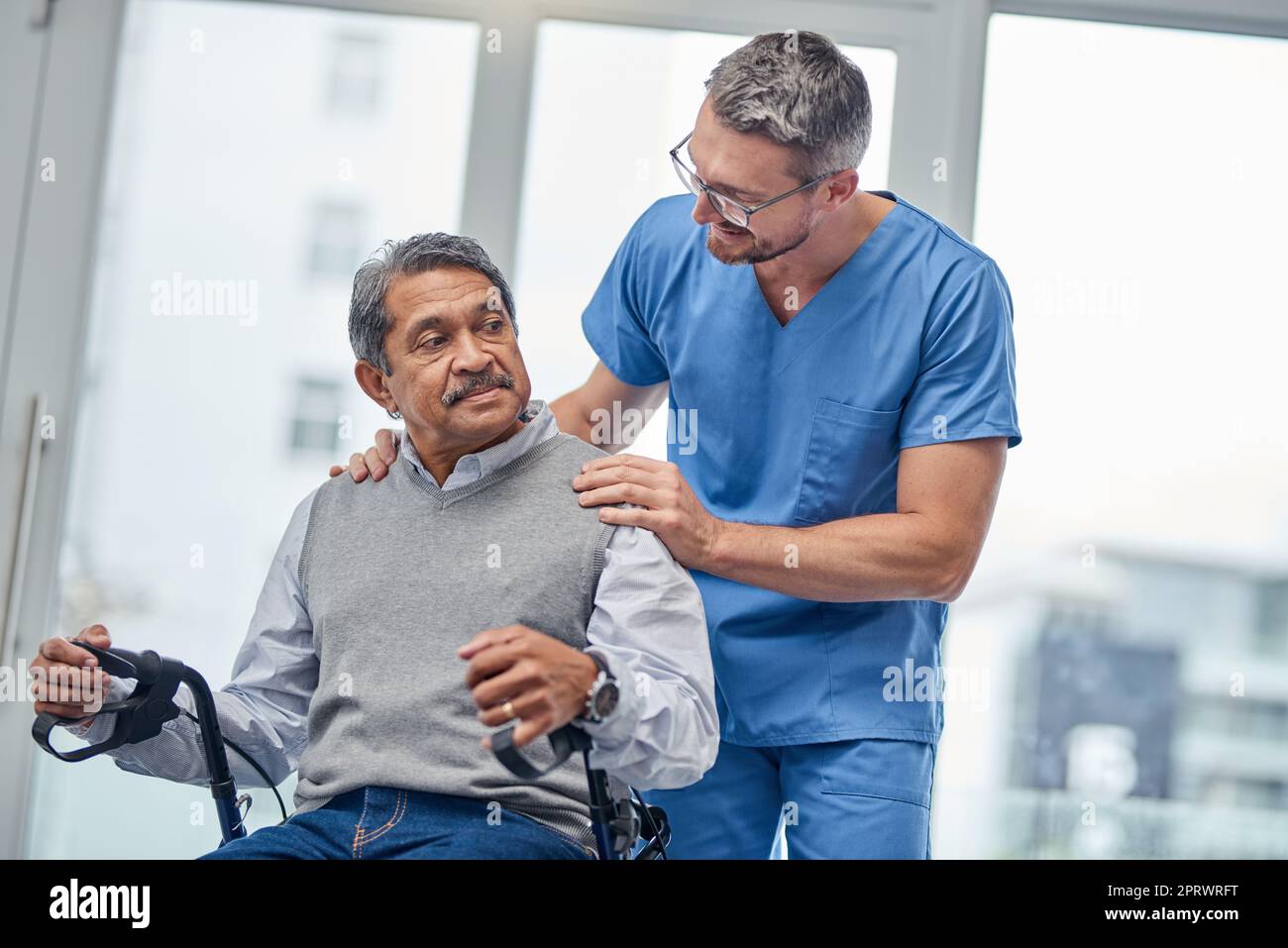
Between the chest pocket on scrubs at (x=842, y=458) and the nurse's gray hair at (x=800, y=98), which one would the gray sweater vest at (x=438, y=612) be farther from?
the nurse's gray hair at (x=800, y=98)

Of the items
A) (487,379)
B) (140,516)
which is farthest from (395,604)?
(140,516)

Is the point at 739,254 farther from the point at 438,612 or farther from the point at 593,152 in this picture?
the point at 593,152

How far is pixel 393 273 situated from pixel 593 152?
0.93 meters

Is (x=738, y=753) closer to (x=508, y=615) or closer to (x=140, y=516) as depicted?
(x=508, y=615)

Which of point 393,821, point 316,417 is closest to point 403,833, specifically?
point 393,821

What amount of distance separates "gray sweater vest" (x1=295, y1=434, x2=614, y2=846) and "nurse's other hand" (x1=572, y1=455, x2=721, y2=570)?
33mm

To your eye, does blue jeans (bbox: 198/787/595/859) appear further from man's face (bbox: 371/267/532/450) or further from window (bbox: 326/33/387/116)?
window (bbox: 326/33/387/116)

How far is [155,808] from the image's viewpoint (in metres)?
2.39

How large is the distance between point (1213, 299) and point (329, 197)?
1762mm

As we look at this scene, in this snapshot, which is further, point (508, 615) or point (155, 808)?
point (155, 808)

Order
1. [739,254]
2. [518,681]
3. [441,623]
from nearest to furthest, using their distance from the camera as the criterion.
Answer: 1. [518,681]
2. [441,623]
3. [739,254]

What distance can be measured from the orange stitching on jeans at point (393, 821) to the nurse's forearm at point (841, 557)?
0.45m

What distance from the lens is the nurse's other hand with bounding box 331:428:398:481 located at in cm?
168

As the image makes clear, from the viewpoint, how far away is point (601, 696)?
1268mm
